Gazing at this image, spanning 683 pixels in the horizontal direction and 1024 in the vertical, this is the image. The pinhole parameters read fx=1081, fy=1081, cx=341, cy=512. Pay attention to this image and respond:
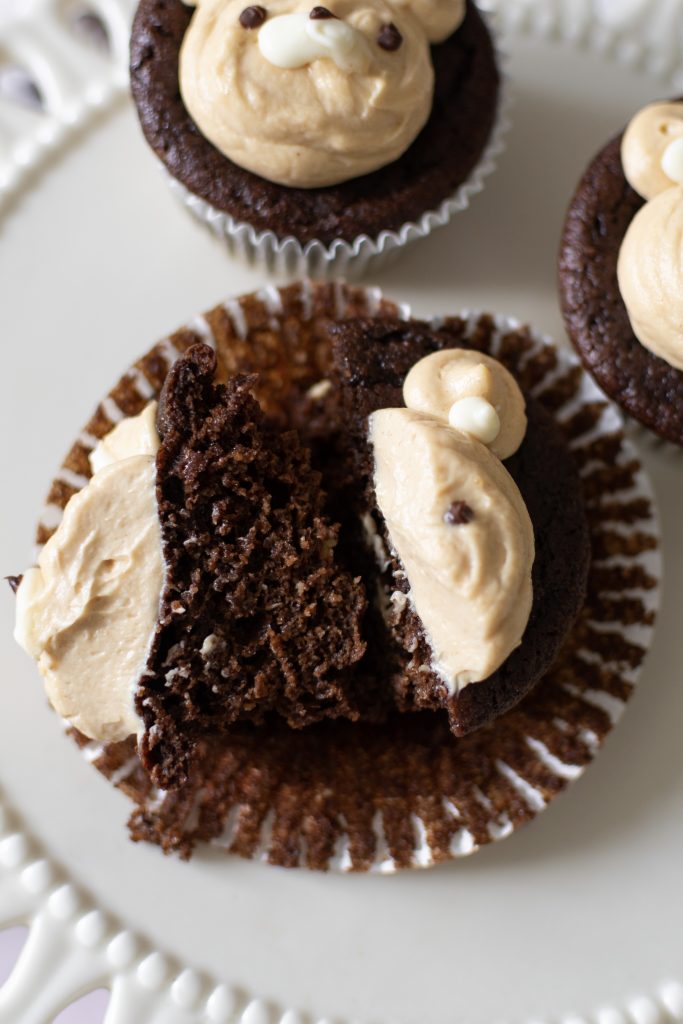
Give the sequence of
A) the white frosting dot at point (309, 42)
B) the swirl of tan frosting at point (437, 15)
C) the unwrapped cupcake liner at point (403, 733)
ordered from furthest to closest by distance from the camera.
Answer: the swirl of tan frosting at point (437, 15) < the unwrapped cupcake liner at point (403, 733) < the white frosting dot at point (309, 42)

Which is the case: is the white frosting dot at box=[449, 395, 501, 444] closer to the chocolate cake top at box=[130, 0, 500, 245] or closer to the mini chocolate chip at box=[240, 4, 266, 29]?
the chocolate cake top at box=[130, 0, 500, 245]

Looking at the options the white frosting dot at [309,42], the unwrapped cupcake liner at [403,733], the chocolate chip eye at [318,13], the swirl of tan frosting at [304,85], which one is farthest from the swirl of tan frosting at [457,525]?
the chocolate chip eye at [318,13]

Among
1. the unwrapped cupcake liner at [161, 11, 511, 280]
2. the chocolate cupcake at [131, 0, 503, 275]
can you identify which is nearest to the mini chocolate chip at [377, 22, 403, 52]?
the chocolate cupcake at [131, 0, 503, 275]

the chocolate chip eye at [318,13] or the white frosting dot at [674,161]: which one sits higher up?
the white frosting dot at [674,161]

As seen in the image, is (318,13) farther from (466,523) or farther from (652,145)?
(466,523)

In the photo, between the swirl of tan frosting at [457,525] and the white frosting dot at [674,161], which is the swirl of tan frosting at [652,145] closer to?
the white frosting dot at [674,161]

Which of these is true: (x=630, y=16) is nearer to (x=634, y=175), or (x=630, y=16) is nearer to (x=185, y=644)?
(x=634, y=175)
